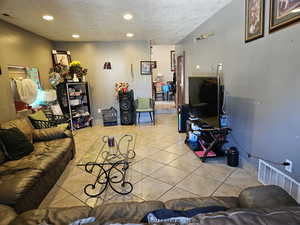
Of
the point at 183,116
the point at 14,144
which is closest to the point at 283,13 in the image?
the point at 183,116

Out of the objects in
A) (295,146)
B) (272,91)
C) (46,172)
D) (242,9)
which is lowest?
(46,172)

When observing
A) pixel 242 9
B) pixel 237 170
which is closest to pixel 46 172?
pixel 237 170

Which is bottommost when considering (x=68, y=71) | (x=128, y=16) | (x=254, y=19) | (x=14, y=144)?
(x=14, y=144)

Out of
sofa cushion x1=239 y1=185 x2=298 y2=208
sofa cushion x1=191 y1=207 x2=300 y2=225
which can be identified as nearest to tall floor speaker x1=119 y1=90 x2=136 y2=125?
sofa cushion x1=239 y1=185 x2=298 y2=208

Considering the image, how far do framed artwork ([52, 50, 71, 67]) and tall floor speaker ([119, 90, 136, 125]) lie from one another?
6.03ft

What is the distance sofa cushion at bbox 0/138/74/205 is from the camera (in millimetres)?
1569

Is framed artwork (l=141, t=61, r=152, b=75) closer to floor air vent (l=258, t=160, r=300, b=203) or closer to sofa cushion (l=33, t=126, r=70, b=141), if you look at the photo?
sofa cushion (l=33, t=126, r=70, b=141)

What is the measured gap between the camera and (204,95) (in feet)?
10.00

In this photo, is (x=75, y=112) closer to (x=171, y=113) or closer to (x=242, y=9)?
(x=171, y=113)

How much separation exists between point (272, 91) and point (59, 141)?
305cm

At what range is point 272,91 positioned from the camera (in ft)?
6.59

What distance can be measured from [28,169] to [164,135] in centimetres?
290

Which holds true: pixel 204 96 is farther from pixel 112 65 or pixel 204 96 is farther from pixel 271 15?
pixel 112 65

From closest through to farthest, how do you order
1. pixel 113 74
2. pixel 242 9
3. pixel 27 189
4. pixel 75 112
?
pixel 27 189 → pixel 242 9 → pixel 75 112 → pixel 113 74
